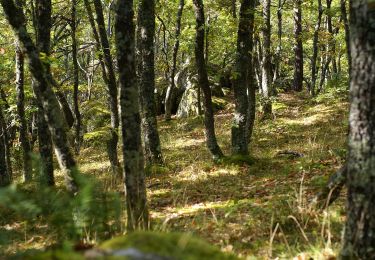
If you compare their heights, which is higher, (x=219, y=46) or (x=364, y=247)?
(x=219, y=46)

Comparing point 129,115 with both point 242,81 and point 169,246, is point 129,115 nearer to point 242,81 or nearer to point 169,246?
point 169,246

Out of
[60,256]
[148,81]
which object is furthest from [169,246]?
[148,81]

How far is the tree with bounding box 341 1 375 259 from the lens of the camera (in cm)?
345

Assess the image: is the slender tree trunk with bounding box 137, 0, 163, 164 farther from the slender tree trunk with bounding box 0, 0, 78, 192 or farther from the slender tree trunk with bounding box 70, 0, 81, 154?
the slender tree trunk with bounding box 0, 0, 78, 192

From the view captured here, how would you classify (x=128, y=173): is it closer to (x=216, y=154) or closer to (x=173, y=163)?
(x=216, y=154)

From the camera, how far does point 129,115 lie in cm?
575

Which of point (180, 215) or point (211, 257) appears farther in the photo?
point (180, 215)

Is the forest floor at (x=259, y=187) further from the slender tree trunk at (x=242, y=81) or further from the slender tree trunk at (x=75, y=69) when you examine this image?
the slender tree trunk at (x=75, y=69)

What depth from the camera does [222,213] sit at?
6594mm

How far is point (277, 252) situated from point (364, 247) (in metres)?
1.28

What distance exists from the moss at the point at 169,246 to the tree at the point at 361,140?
1.71m

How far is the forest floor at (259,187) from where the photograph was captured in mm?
5164

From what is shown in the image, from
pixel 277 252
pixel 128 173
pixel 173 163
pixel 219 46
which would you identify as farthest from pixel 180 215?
pixel 219 46

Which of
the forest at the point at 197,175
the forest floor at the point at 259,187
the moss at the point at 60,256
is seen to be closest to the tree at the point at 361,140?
the forest at the point at 197,175
